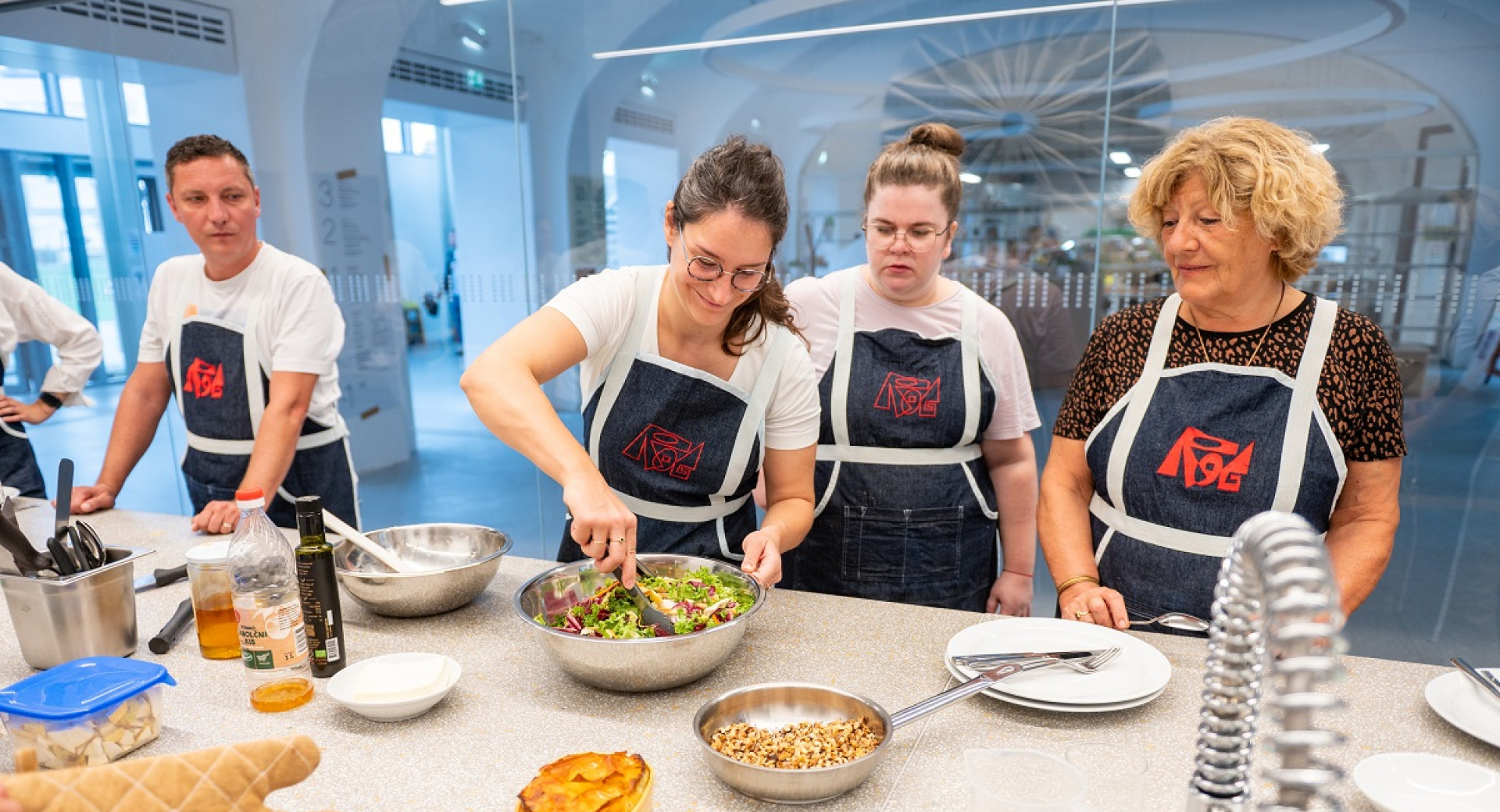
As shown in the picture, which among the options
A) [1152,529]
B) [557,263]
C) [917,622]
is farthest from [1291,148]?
[557,263]

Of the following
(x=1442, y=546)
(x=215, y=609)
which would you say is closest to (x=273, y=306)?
(x=215, y=609)

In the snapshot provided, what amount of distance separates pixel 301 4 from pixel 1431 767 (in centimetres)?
513

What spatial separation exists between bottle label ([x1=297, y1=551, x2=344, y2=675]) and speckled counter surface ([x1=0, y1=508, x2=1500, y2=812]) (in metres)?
0.05

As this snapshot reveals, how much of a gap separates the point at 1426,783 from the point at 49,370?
3649 mm

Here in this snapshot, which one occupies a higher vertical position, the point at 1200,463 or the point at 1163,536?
the point at 1200,463

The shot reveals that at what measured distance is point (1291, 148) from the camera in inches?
62.4

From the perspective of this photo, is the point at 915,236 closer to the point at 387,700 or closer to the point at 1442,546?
the point at 387,700

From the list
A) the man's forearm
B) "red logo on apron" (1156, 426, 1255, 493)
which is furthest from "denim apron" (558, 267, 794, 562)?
the man's forearm

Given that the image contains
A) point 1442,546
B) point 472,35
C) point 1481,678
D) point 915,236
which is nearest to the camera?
point 1481,678

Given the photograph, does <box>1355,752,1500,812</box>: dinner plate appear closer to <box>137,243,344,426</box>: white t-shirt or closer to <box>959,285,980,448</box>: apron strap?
<box>959,285,980,448</box>: apron strap

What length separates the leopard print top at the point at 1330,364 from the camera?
5.27ft

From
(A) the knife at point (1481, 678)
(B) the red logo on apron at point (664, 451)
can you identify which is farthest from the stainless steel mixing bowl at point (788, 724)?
(A) the knife at point (1481, 678)

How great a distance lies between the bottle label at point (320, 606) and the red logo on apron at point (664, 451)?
0.66 metres

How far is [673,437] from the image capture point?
181 cm
